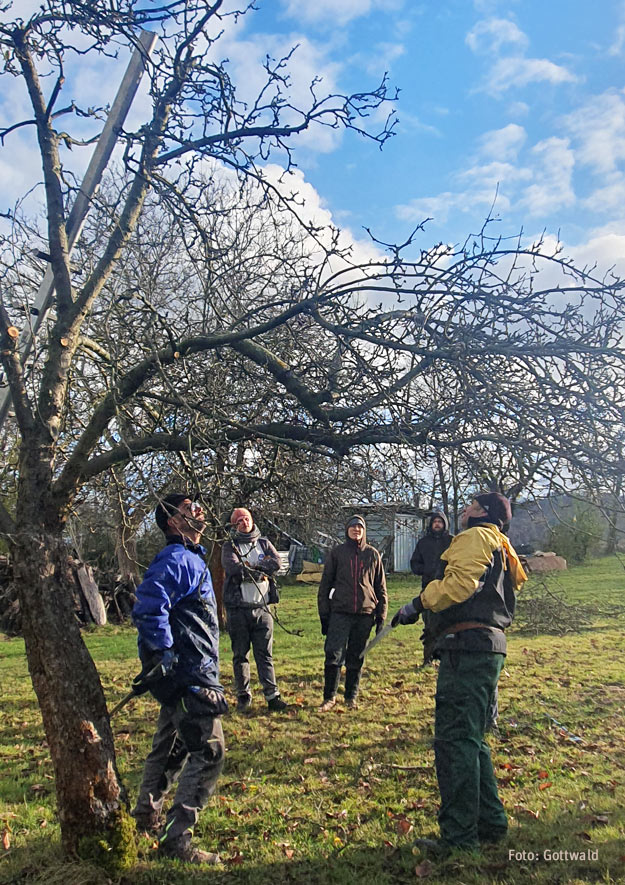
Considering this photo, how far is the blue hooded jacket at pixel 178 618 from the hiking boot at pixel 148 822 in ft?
2.74

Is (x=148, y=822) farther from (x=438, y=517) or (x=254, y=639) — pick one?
(x=438, y=517)

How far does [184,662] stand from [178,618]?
0.80 feet

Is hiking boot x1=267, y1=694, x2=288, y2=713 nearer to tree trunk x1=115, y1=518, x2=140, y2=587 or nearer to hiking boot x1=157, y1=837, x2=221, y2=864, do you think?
tree trunk x1=115, y1=518, x2=140, y2=587

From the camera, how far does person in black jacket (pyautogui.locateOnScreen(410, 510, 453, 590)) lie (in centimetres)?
775

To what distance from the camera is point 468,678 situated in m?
3.76

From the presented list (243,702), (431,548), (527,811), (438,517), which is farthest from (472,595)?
(431,548)

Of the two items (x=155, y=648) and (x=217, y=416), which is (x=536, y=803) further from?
(x=217, y=416)

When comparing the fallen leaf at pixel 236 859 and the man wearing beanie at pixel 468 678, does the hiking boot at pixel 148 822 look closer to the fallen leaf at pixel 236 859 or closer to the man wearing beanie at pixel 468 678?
the fallen leaf at pixel 236 859

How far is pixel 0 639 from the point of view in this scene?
44.7 ft

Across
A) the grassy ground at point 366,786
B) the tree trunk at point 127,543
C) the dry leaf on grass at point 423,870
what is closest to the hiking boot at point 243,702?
the grassy ground at point 366,786

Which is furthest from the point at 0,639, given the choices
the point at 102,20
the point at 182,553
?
the point at 102,20

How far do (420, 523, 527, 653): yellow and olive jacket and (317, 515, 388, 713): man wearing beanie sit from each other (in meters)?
2.76

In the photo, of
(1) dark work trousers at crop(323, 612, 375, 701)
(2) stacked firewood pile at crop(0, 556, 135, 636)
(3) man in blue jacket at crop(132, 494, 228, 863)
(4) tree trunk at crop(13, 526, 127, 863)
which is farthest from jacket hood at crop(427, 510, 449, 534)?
(2) stacked firewood pile at crop(0, 556, 135, 636)

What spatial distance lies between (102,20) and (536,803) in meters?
5.63
